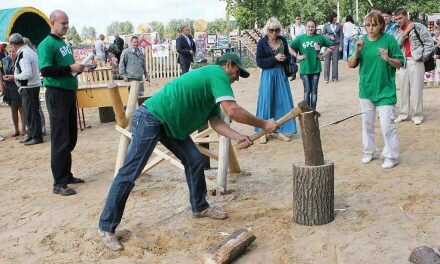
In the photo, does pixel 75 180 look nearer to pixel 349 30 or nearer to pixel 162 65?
pixel 162 65

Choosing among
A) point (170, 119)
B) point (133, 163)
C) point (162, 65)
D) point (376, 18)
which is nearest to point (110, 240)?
point (133, 163)

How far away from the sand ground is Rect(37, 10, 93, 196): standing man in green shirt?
47cm

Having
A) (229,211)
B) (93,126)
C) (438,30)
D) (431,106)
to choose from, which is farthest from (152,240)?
(438,30)

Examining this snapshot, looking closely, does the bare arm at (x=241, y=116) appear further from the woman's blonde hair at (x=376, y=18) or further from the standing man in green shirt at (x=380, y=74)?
the woman's blonde hair at (x=376, y=18)

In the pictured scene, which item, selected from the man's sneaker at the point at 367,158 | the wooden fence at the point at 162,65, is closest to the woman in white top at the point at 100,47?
the wooden fence at the point at 162,65

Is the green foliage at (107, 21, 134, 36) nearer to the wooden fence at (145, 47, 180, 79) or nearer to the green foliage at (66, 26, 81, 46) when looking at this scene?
the green foliage at (66, 26, 81, 46)

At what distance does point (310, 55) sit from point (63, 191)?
4.53 metres

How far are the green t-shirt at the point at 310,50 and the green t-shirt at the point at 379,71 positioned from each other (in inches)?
95.3

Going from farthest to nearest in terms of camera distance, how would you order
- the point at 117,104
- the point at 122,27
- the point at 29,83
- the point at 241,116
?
1. the point at 122,27
2. the point at 29,83
3. the point at 117,104
4. the point at 241,116

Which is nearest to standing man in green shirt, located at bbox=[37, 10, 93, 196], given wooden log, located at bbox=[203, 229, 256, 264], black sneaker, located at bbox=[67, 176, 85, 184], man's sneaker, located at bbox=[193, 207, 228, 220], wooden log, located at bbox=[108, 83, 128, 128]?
black sneaker, located at bbox=[67, 176, 85, 184]

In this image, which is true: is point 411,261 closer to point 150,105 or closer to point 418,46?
point 150,105

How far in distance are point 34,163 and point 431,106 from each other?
7191 mm

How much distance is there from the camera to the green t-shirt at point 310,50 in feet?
26.2

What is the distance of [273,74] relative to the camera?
7.26 m
